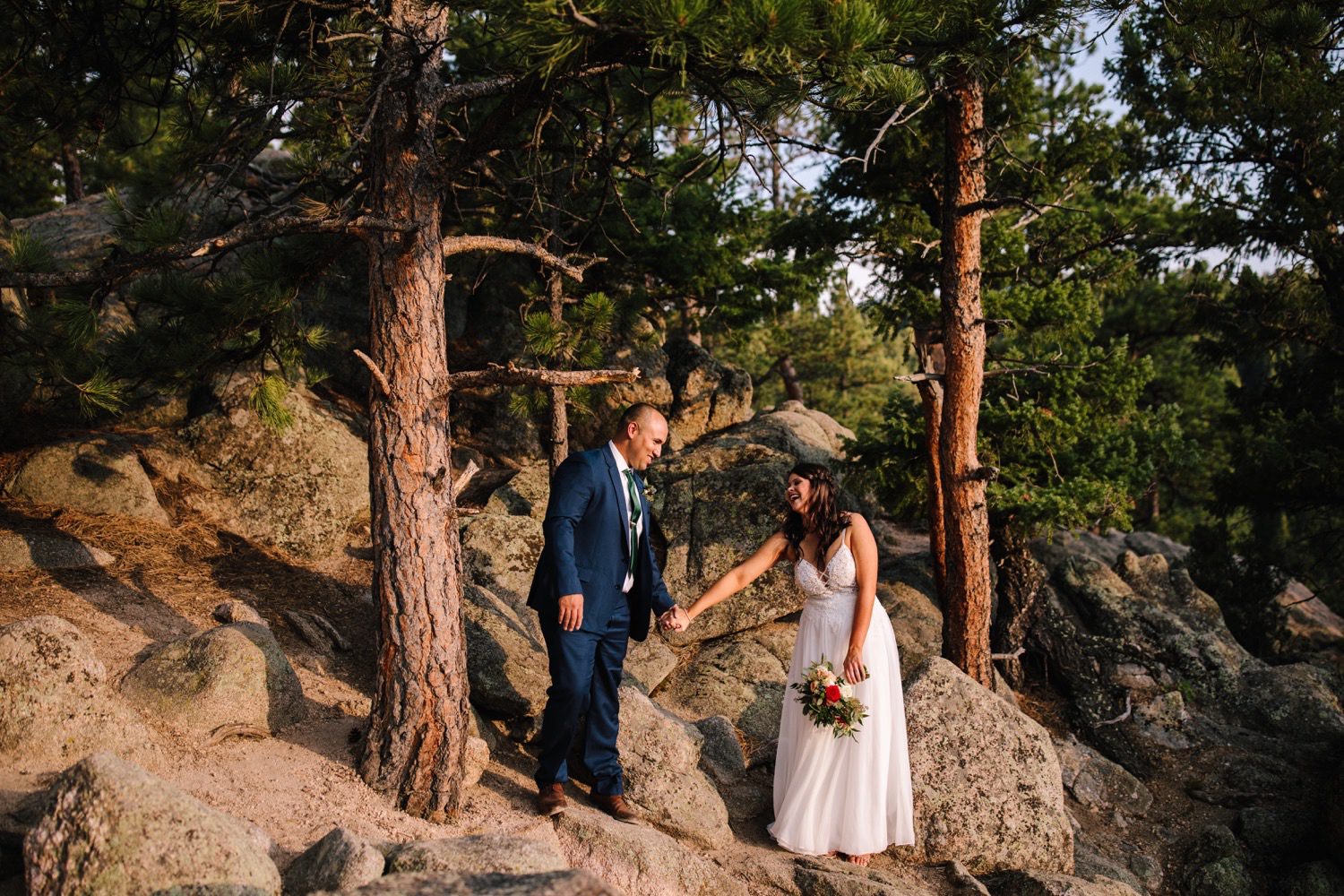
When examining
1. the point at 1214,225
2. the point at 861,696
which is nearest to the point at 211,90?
the point at 861,696

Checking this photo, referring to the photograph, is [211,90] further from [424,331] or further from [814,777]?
[814,777]

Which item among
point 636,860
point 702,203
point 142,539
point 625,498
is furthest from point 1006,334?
point 142,539

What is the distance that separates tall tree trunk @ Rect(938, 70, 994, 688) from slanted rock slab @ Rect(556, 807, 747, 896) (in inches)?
204

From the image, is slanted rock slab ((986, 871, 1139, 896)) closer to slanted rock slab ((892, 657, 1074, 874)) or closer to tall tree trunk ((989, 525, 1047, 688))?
slanted rock slab ((892, 657, 1074, 874))

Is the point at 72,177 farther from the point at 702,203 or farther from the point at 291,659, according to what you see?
the point at 291,659

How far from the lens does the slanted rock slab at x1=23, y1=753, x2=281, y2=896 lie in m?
3.93

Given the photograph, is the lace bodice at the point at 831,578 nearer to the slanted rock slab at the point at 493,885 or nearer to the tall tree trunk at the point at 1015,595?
the slanted rock slab at the point at 493,885

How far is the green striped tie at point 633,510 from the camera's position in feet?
20.0

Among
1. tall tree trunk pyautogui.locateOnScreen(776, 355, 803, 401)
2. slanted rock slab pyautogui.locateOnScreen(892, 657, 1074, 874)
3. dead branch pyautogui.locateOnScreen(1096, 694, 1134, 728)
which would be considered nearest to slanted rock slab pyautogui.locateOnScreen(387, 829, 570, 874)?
slanted rock slab pyautogui.locateOnScreen(892, 657, 1074, 874)

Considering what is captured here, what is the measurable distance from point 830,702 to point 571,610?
75.6 inches

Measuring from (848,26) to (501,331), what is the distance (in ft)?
35.7

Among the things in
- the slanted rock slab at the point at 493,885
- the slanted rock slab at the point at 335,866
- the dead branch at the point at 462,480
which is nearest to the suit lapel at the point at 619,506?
the dead branch at the point at 462,480

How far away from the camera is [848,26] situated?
4.99 meters

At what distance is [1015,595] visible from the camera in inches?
484
